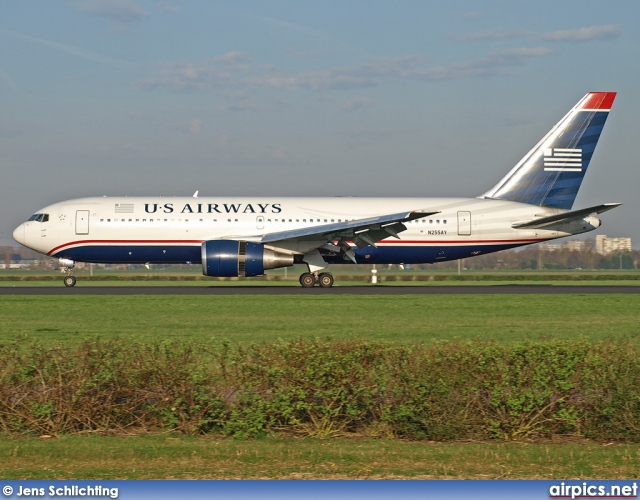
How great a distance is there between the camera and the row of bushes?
10.7 meters

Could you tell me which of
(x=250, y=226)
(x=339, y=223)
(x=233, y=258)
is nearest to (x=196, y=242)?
(x=250, y=226)

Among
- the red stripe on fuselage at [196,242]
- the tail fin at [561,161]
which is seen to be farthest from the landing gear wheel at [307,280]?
the tail fin at [561,161]

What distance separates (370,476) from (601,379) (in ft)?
13.9

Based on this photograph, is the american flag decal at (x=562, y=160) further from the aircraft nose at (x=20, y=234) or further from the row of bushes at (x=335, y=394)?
the row of bushes at (x=335, y=394)

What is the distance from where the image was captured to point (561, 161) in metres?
44.7

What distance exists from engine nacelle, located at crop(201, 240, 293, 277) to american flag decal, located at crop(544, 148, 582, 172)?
17.4 metres

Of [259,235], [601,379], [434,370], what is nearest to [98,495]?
[434,370]

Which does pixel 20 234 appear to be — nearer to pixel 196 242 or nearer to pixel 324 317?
pixel 196 242

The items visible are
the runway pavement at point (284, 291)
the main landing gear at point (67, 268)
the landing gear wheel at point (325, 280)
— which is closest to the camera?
the runway pavement at point (284, 291)

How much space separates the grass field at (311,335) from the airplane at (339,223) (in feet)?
28.5

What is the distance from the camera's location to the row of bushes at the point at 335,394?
10688 millimetres

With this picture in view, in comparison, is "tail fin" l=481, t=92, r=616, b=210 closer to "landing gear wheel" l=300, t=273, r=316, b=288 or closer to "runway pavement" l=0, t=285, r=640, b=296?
"runway pavement" l=0, t=285, r=640, b=296

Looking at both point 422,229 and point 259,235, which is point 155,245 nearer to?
point 259,235

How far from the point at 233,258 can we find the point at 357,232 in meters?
6.26
